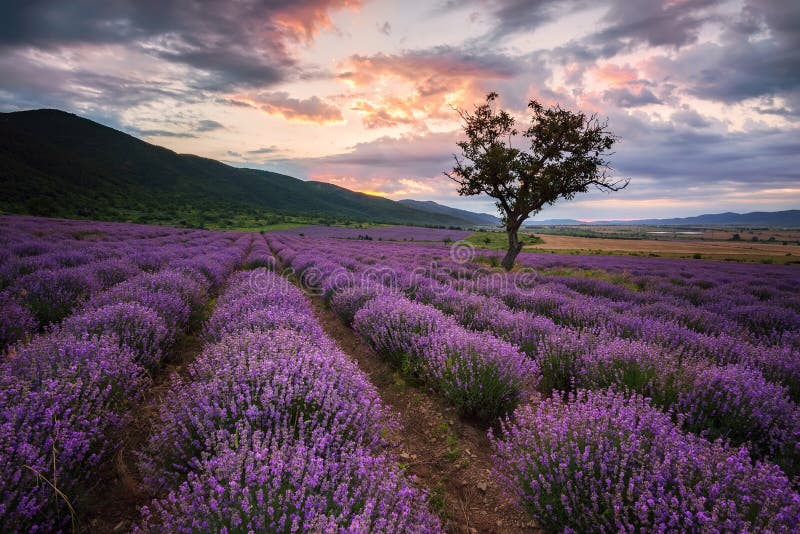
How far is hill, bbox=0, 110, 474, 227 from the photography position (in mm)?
56438

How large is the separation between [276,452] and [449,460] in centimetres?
187

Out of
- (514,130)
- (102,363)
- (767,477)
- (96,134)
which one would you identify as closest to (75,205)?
(514,130)

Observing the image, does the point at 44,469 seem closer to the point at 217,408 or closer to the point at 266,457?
the point at 217,408

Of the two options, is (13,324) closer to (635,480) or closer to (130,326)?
(130,326)

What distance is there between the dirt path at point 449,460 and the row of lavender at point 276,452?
327mm

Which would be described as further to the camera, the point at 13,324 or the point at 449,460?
the point at 13,324

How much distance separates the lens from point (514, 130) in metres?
15.1

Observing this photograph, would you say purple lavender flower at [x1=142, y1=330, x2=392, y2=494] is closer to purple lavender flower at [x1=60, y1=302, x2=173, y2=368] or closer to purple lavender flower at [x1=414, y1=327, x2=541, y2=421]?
purple lavender flower at [x1=414, y1=327, x2=541, y2=421]

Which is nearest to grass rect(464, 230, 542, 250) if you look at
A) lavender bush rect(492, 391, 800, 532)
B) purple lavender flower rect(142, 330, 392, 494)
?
lavender bush rect(492, 391, 800, 532)

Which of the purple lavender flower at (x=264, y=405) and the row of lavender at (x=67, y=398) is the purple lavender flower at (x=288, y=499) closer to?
the purple lavender flower at (x=264, y=405)

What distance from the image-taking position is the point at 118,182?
96.4 metres

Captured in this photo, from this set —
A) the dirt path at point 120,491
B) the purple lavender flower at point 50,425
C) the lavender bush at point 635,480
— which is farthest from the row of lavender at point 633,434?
the purple lavender flower at point 50,425

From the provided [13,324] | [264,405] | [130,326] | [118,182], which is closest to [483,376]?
[264,405]

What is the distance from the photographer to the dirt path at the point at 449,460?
2.47 m
